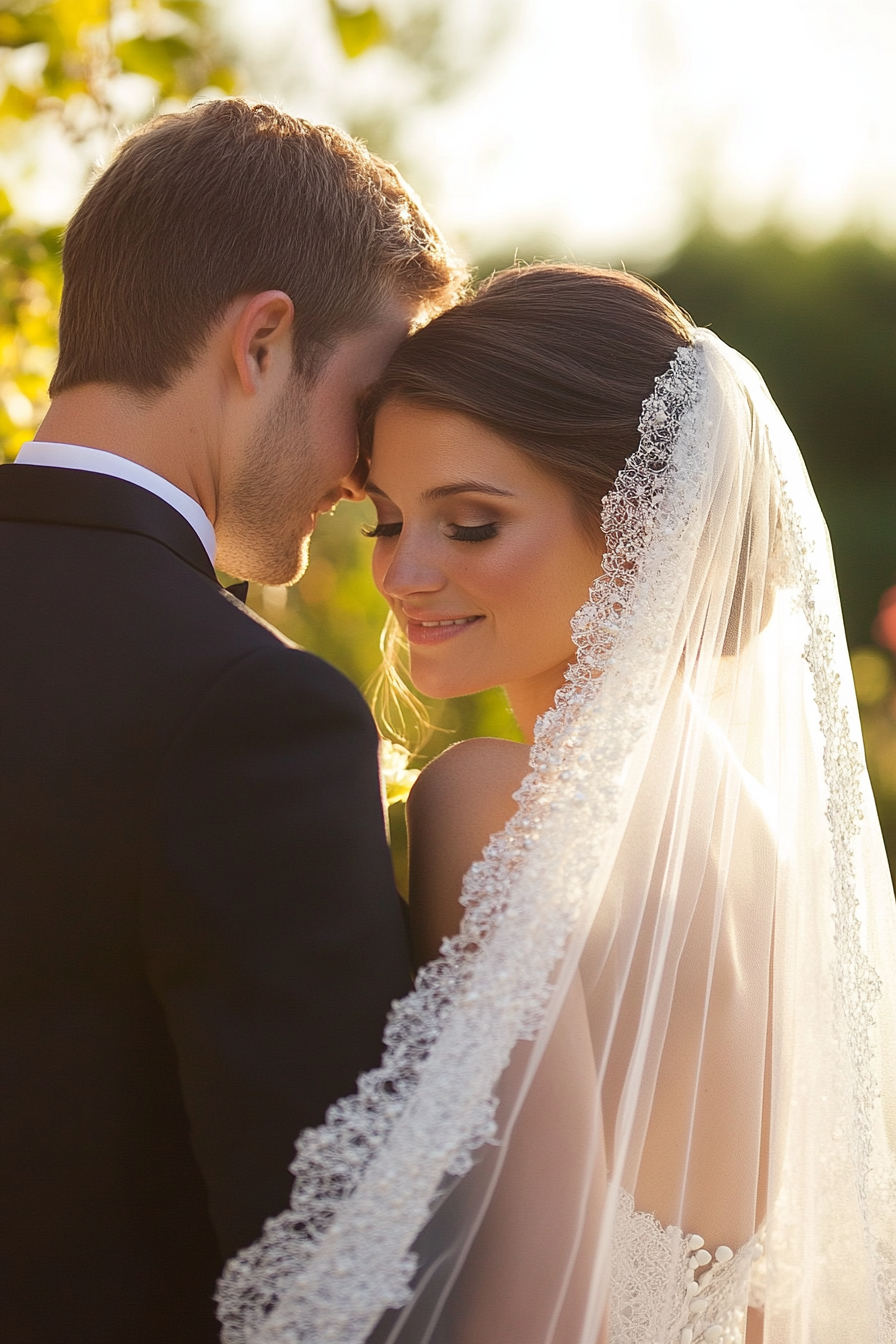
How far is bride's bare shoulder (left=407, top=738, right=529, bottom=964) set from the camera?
73.1 inches

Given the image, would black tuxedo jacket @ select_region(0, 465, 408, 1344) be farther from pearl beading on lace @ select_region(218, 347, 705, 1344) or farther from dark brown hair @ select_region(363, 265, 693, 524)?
dark brown hair @ select_region(363, 265, 693, 524)

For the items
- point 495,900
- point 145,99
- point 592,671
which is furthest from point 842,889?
point 145,99

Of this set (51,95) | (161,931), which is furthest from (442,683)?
(51,95)

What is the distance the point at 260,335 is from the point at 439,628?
0.73 m

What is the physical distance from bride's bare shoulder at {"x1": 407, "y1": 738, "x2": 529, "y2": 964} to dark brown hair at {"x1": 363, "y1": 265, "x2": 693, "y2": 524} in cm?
62

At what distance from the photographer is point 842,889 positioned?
221 cm

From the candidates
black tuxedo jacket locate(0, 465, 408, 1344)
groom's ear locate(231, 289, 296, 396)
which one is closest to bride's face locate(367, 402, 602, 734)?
groom's ear locate(231, 289, 296, 396)

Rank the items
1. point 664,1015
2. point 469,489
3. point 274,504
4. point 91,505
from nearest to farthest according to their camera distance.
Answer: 1. point 91,505
2. point 664,1015
3. point 274,504
4. point 469,489

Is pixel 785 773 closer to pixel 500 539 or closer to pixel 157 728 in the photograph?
pixel 500 539

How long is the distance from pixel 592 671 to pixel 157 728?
0.80 metres

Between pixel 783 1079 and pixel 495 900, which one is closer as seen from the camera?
pixel 495 900

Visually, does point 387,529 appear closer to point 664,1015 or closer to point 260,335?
point 260,335

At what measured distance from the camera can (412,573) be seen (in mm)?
2404

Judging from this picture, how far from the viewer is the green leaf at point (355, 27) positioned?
2.77 meters
